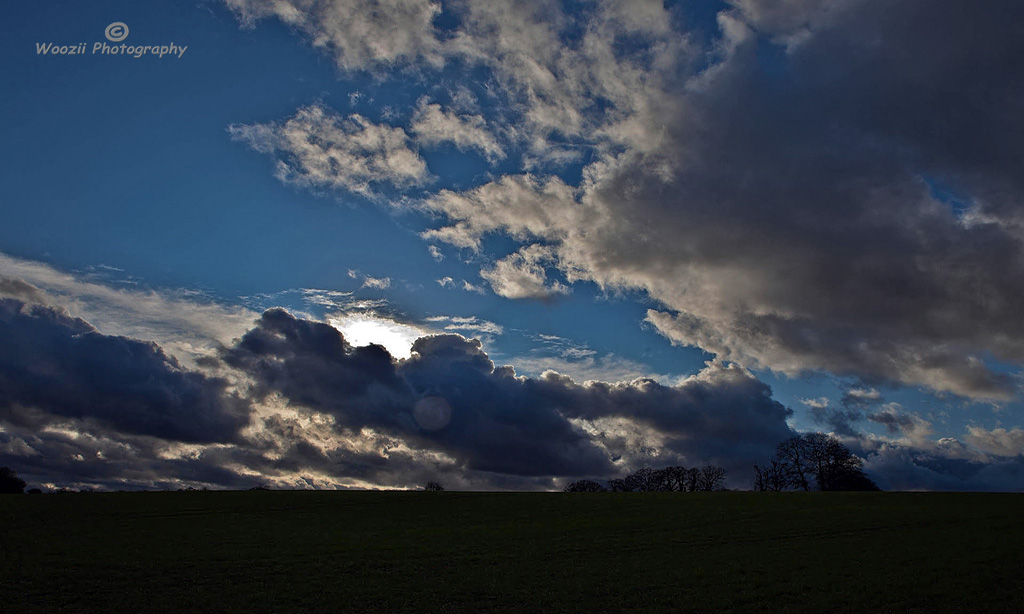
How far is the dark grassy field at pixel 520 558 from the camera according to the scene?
2850 centimetres

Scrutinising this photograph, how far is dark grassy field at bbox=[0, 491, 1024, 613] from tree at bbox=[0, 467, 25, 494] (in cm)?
5865

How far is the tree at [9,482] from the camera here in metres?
110

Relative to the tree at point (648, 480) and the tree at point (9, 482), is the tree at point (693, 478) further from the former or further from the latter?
the tree at point (9, 482)

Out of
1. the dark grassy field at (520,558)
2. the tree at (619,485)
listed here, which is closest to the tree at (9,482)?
the dark grassy field at (520,558)

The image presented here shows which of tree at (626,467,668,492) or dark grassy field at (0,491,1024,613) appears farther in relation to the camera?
tree at (626,467,668,492)

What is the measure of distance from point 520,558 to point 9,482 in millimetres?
118681

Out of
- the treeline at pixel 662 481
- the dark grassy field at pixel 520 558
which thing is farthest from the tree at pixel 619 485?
the dark grassy field at pixel 520 558

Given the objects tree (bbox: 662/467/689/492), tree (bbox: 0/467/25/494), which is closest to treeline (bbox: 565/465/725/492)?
tree (bbox: 662/467/689/492)

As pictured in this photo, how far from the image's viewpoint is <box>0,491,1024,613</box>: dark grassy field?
28500mm

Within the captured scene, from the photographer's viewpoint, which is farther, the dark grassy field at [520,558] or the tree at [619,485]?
the tree at [619,485]

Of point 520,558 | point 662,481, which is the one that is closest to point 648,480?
point 662,481

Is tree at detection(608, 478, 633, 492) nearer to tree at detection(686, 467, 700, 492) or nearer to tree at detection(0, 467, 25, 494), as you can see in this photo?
tree at detection(686, 467, 700, 492)

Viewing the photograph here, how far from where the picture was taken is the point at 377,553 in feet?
136

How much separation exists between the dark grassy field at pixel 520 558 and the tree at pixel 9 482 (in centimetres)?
5865
